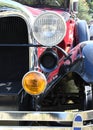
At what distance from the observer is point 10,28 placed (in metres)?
4.58

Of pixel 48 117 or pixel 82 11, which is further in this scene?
pixel 82 11

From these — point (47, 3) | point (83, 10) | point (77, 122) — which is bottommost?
point (83, 10)

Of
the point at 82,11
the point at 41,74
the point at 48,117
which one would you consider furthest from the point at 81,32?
the point at 82,11

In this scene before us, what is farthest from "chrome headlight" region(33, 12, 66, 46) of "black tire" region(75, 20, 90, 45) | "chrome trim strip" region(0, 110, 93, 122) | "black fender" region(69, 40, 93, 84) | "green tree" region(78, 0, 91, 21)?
"green tree" region(78, 0, 91, 21)

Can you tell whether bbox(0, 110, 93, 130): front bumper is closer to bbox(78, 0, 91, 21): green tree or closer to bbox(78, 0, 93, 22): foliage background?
bbox(78, 0, 93, 22): foliage background

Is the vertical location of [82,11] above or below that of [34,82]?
below

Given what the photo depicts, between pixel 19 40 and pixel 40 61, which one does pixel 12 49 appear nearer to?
pixel 19 40

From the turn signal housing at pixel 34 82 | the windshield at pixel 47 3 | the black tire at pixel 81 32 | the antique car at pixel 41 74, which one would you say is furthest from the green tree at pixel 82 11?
the turn signal housing at pixel 34 82

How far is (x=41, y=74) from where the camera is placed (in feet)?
12.9

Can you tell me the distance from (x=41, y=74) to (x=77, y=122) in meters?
0.55

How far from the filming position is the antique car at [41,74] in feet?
12.7

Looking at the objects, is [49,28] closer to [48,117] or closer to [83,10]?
[48,117]

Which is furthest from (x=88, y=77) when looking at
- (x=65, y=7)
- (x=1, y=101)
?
(x=65, y=7)

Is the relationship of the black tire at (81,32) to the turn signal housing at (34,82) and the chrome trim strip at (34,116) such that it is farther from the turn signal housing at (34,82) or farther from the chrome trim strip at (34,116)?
the chrome trim strip at (34,116)
